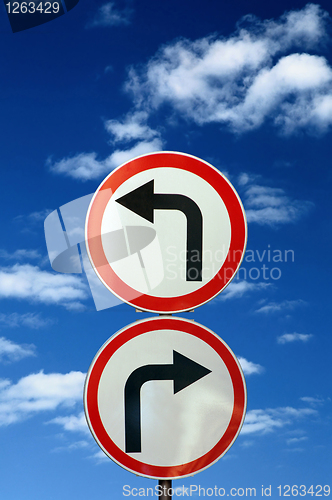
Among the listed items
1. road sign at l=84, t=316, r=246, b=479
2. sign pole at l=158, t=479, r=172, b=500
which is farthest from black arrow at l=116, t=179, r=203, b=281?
sign pole at l=158, t=479, r=172, b=500

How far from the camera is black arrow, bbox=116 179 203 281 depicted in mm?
1936

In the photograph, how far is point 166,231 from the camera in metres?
1.95

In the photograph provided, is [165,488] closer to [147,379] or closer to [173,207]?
[147,379]

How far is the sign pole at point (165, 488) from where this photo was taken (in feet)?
5.69

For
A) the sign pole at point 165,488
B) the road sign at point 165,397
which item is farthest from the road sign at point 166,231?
the sign pole at point 165,488

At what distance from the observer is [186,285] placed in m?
1.91

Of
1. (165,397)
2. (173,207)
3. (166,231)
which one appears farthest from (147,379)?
(173,207)

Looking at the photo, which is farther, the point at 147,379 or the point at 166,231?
the point at 166,231

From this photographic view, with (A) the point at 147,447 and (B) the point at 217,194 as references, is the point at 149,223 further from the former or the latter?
(A) the point at 147,447

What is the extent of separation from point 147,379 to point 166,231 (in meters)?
0.61

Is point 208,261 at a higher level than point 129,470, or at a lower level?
higher

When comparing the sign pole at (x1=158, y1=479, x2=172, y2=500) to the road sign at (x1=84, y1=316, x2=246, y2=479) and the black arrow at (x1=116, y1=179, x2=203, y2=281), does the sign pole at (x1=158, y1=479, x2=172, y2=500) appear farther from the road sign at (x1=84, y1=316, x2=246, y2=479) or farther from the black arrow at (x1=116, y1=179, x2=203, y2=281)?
the black arrow at (x1=116, y1=179, x2=203, y2=281)

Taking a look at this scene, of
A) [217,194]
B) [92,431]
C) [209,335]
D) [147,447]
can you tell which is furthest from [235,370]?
[217,194]

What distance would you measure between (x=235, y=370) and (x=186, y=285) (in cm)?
39
